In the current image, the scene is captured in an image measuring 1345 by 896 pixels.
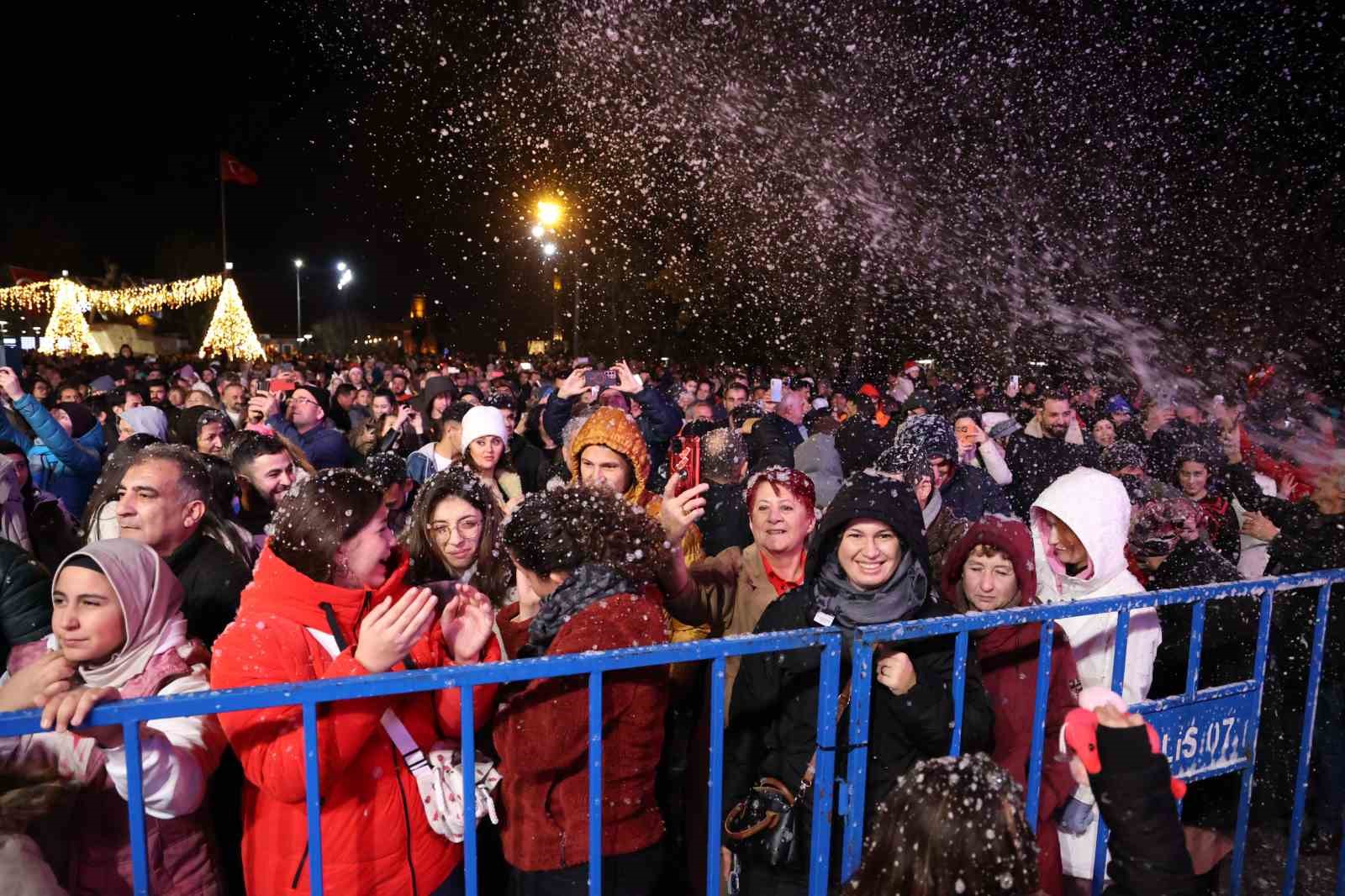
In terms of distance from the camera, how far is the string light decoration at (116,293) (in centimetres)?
3134

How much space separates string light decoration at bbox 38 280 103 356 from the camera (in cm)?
3320

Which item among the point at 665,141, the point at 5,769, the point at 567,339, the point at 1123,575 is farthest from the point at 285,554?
the point at 567,339

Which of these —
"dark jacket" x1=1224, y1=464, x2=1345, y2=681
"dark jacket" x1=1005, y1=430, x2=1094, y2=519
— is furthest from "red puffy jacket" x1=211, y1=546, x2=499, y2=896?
"dark jacket" x1=1005, y1=430, x2=1094, y2=519

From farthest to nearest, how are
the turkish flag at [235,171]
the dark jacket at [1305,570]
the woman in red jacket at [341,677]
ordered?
1. the turkish flag at [235,171]
2. the dark jacket at [1305,570]
3. the woman in red jacket at [341,677]

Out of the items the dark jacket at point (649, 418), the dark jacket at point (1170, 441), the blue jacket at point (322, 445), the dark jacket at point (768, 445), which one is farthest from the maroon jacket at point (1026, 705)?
the dark jacket at point (1170, 441)

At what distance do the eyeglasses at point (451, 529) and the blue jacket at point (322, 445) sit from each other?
11.2ft

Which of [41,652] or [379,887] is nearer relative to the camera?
[379,887]

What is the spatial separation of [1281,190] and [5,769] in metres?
18.4

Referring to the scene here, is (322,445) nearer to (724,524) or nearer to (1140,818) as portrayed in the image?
(724,524)

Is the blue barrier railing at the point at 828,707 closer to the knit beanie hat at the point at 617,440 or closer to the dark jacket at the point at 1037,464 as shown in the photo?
the knit beanie hat at the point at 617,440

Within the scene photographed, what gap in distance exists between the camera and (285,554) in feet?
8.05

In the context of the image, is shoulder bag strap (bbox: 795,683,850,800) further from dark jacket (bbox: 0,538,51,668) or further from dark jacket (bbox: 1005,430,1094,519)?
dark jacket (bbox: 1005,430,1094,519)

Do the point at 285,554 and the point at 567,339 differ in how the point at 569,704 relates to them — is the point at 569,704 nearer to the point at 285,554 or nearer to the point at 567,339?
the point at 285,554

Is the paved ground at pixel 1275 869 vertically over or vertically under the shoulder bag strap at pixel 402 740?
under
